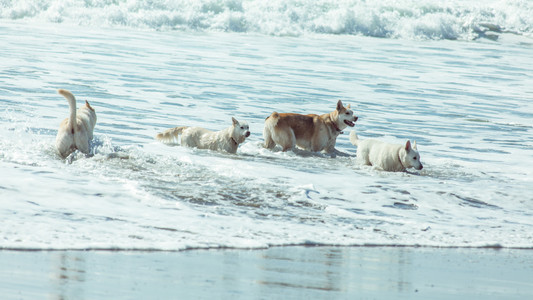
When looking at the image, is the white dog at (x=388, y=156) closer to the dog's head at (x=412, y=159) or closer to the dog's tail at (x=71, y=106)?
the dog's head at (x=412, y=159)

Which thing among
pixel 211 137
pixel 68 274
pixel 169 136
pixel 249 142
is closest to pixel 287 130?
pixel 249 142

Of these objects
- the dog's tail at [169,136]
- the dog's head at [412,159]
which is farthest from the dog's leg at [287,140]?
the dog's head at [412,159]

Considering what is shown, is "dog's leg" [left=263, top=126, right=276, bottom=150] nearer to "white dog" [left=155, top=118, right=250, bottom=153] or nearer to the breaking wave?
"white dog" [left=155, top=118, right=250, bottom=153]

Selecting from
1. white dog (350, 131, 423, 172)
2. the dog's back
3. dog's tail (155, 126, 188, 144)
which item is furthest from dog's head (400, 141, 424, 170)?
dog's tail (155, 126, 188, 144)

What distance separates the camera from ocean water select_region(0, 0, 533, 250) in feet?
22.1

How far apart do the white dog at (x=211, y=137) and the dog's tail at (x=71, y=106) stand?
1.90 metres

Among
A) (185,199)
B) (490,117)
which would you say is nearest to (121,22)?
(490,117)

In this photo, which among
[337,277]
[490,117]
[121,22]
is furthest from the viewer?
[121,22]

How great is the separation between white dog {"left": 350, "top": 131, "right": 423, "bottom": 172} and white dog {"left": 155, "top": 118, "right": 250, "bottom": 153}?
→ 5.19 ft

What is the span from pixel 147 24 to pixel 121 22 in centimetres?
109

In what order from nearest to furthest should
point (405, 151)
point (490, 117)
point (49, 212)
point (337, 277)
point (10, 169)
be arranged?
point (337, 277), point (49, 212), point (10, 169), point (405, 151), point (490, 117)

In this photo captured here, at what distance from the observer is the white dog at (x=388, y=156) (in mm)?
9930

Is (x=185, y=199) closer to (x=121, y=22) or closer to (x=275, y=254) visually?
(x=275, y=254)

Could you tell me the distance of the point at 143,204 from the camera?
722 cm
